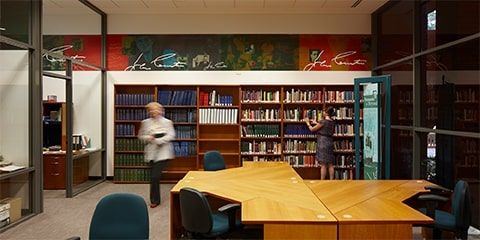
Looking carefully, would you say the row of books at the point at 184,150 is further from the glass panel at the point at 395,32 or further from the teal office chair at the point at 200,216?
the teal office chair at the point at 200,216

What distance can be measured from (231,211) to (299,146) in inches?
197

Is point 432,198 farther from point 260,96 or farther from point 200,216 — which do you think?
point 260,96

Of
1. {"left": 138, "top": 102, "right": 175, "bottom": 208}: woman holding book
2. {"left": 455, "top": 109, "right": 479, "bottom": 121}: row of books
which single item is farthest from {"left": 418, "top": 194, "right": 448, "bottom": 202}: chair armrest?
{"left": 138, "top": 102, "right": 175, "bottom": 208}: woman holding book

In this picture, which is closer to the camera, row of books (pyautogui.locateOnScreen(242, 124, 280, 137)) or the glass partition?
the glass partition

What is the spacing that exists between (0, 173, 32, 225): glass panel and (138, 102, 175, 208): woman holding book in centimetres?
176

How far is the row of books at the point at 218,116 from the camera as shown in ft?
27.8

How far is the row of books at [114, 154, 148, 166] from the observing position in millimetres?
8602

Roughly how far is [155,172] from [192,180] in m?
1.72

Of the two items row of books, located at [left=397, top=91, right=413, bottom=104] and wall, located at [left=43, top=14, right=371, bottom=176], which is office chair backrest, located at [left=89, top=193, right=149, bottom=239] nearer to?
row of books, located at [left=397, top=91, right=413, bottom=104]

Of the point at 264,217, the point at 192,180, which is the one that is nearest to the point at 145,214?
the point at 264,217

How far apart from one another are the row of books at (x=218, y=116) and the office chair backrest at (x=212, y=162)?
→ 223 cm

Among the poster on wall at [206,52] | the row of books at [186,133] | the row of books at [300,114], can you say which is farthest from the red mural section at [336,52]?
the row of books at [186,133]

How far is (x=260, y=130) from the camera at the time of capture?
27.9 ft
